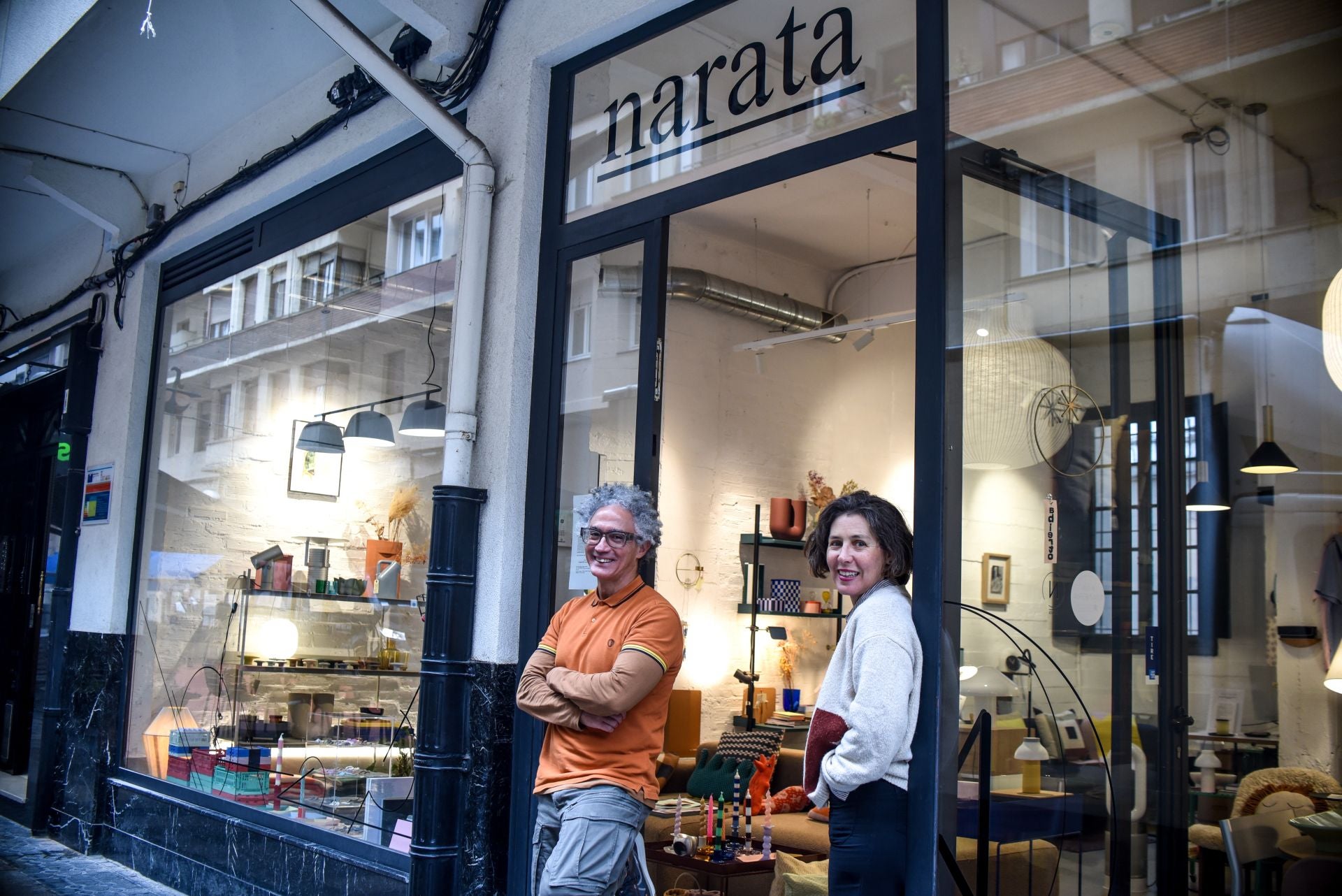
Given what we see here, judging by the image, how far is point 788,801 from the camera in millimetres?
7129

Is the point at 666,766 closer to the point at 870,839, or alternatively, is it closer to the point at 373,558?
the point at 373,558

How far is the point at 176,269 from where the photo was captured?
777 cm

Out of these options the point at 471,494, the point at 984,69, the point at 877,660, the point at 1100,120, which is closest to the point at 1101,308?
the point at 1100,120

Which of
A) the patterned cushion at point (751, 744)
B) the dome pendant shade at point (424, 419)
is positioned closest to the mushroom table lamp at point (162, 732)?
the dome pendant shade at point (424, 419)

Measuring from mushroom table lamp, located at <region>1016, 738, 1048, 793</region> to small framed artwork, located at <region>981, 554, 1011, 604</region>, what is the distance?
434mm

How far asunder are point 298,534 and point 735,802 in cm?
268

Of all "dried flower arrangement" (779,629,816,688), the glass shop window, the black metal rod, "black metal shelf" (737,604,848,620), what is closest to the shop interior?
the black metal rod

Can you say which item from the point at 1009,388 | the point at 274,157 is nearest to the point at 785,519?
the point at 274,157

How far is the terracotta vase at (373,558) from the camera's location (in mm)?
5910

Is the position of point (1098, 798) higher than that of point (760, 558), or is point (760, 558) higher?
point (760, 558)

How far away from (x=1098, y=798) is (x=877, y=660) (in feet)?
4.81

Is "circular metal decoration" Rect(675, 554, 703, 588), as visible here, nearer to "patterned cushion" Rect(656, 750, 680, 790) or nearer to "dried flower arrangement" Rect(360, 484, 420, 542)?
"patterned cushion" Rect(656, 750, 680, 790)

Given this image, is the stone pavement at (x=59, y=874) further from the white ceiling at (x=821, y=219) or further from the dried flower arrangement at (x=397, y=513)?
the white ceiling at (x=821, y=219)

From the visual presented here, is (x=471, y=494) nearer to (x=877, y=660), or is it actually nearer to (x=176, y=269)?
(x=877, y=660)
